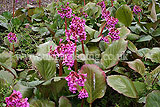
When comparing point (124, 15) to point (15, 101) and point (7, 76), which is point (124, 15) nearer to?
point (7, 76)

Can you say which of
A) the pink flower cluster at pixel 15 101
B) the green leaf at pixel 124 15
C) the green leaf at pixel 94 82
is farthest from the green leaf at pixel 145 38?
the pink flower cluster at pixel 15 101

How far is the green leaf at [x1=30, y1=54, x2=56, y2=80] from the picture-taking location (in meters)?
1.60

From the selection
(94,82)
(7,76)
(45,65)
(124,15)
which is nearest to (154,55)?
(94,82)

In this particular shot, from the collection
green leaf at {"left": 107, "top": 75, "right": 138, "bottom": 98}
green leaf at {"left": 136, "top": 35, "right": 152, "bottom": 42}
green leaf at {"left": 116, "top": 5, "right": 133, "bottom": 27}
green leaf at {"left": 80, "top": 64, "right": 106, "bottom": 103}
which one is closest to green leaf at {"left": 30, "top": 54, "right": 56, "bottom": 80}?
green leaf at {"left": 80, "top": 64, "right": 106, "bottom": 103}

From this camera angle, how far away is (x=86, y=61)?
176cm

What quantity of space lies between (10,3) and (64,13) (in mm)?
2212

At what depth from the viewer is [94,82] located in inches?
60.1

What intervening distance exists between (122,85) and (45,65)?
64 centimetres

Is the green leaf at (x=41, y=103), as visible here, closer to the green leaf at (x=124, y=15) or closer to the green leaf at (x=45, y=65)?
the green leaf at (x=45, y=65)

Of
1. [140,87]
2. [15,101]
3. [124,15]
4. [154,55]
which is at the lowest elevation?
[140,87]

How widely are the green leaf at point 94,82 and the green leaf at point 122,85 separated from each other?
0.21 feet

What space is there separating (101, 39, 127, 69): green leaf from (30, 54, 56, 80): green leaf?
499mm

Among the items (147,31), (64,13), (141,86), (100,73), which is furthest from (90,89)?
(147,31)

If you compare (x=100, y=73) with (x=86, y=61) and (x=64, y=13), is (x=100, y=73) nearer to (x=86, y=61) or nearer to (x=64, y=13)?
(x=86, y=61)
